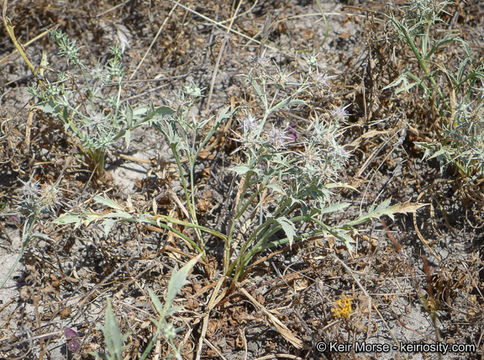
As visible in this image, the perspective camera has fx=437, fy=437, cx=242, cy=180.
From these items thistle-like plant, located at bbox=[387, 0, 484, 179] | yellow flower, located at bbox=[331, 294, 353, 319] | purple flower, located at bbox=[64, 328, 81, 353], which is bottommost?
yellow flower, located at bbox=[331, 294, 353, 319]

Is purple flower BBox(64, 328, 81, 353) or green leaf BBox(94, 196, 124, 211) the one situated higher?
green leaf BBox(94, 196, 124, 211)

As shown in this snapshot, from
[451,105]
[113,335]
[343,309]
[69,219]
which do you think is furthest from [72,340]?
[451,105]

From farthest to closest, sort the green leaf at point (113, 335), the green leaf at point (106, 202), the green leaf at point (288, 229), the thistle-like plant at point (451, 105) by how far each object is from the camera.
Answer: the thistle-like plant at point (451, 105) → the green leaf at point (106, 202) → the green leaf at point (288, 229) → the green leaf at point (113, 335)

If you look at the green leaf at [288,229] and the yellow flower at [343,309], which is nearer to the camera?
the green leaf at [288,229]

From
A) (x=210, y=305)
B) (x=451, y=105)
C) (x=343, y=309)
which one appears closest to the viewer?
(x=343, y=309)

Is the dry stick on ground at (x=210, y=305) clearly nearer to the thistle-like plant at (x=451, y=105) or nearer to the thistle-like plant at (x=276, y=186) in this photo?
the thistle-like plant at (x=276, y=186)

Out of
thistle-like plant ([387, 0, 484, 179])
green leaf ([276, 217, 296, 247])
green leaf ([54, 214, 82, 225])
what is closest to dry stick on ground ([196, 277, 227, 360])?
green leaf ([276, 217, 296, 247])

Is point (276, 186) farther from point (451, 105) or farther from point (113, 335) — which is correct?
point (451, 105)

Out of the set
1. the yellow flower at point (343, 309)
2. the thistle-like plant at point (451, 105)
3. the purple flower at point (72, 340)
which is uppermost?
the thistle-like plant at point (451, 105)

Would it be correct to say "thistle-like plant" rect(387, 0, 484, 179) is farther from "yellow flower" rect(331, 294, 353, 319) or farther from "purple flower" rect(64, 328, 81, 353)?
"purple flower" rect(64, 328, 81, 353)

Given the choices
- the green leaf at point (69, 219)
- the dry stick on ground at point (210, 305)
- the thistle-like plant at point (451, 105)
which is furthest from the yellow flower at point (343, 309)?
the green leaf at point (69, 219)

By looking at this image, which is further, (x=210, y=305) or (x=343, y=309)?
(x=210, y=305)

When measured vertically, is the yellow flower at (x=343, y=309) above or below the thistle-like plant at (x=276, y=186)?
below

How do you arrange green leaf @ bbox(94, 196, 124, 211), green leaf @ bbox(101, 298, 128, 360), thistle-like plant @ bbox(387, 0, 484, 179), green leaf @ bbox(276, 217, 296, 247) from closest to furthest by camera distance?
green leaf @ bbox(101, 298, 128, 360)
green leaf @ bbox(276, 217, 296, 247)
green leaf @ bbox(94, 196, 124, 211)
thistle-like plant @ bbox(387, 0, 484, 179)
